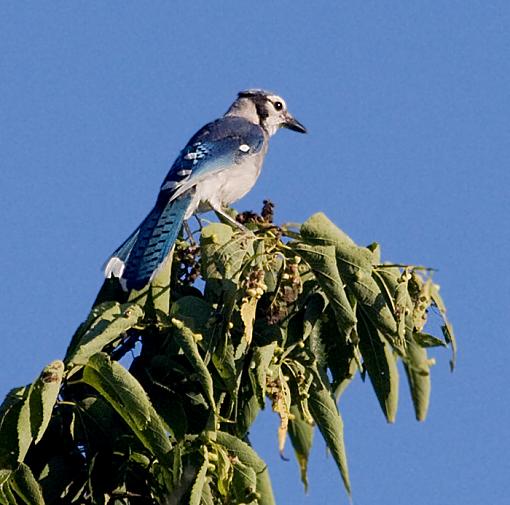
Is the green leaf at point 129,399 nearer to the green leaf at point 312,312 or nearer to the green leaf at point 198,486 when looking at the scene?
the green leaf at point 198,486

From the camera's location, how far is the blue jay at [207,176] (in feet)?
11.6

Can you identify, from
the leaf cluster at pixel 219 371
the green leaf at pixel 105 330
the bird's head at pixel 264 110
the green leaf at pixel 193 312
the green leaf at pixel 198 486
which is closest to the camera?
the green leaf at pixel 198 486

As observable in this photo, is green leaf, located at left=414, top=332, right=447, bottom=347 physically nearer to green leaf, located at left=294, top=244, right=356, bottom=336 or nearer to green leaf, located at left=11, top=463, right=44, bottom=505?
green leaf, located at left=294, top=244, right=356, bottom=336

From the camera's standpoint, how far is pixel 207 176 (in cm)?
488

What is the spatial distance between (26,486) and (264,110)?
3.84 m

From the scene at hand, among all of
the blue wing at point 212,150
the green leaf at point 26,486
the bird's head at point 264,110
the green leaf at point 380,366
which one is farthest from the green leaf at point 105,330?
the bird's head at point 264,110

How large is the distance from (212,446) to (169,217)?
5.32 ft

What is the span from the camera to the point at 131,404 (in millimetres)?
2559

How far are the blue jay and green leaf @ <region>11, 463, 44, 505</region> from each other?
697 millimetres

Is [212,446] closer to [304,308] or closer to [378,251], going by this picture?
[304,308]

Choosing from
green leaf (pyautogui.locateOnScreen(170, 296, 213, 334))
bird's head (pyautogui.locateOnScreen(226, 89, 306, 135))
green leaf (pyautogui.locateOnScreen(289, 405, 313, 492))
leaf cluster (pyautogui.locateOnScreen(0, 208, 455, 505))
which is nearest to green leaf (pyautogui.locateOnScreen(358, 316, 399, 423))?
leaf cluster (pyautogui.locateOnScreen(0, 208, 455, 505))

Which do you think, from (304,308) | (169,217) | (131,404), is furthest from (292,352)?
(169,217)

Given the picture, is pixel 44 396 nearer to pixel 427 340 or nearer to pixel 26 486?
pixel 26 486

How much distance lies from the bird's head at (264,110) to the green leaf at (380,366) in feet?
10.5
